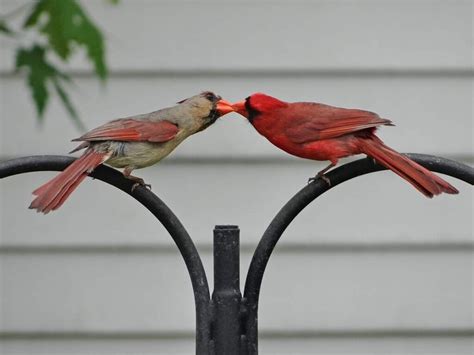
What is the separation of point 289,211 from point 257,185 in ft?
6.34

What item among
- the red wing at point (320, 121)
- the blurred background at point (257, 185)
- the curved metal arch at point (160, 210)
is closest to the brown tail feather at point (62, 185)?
the curved metal arch at point (160, 210)

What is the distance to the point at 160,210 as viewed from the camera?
6.75 ft

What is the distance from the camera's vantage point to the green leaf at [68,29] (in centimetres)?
283

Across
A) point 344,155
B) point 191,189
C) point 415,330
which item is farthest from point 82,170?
point 415,330

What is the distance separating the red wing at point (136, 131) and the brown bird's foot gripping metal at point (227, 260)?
230 mm

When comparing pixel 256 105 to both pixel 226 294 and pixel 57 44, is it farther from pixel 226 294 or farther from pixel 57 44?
pixel 57 44

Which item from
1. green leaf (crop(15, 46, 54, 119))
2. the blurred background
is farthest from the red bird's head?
the blurred background

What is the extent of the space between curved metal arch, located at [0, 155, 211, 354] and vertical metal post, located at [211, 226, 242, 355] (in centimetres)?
4

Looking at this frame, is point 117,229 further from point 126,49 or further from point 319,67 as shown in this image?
point 319,67

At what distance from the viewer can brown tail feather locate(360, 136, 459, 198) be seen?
2.06 meters

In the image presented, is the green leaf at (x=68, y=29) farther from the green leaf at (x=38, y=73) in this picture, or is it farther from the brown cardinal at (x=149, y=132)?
the brown cardinal at (x=149, y=132)

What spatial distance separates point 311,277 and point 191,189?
0.57 meters

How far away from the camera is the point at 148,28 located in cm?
399

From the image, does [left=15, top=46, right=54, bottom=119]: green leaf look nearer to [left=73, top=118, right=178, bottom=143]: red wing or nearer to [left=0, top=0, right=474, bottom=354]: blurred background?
[left=73, top=118, right=178, bottom=143]: red wing
